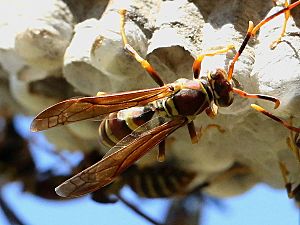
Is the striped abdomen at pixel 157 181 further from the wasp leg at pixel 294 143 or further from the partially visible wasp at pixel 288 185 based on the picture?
the wasp leg at pixel 294 143

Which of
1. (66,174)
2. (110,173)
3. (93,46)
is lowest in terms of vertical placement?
(66,174)

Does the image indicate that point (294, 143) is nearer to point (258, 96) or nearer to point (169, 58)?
point (258, 96)

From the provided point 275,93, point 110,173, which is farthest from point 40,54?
point 275,93

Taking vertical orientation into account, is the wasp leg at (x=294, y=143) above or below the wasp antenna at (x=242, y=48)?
below

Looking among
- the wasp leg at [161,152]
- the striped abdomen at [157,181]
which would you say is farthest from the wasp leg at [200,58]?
the striped abdomen at [157,181]

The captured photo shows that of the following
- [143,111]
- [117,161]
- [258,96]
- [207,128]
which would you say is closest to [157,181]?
[207,128]

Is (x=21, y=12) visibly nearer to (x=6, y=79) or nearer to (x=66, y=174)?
(x=6, y=79)

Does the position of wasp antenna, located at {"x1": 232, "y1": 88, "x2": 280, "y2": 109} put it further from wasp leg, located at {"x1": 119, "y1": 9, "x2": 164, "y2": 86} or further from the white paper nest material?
wasp leg, located at {"x1": 119, "y1": 9, "x2": 164, "y2": 86}
